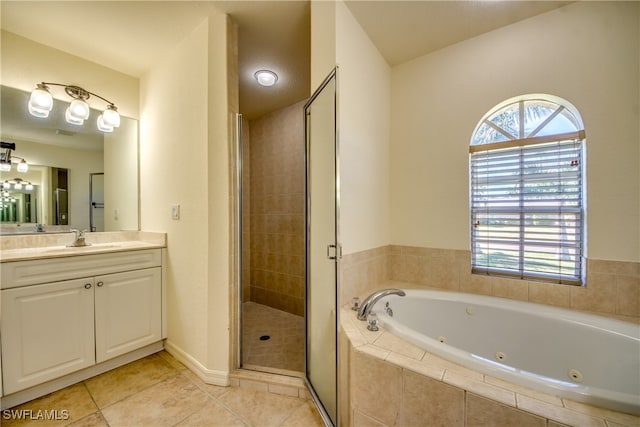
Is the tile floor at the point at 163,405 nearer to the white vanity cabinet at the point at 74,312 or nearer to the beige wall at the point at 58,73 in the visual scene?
the white vanity cabinet at the point at 74,312

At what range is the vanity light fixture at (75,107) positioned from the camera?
5.75 feet

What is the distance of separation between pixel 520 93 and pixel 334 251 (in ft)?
5.58

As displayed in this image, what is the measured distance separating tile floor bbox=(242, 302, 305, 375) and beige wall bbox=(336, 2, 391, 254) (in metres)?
0.97

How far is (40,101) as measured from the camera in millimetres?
1750

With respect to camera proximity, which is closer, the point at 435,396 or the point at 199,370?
the point at 435,396

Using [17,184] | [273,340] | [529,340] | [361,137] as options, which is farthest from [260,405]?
[17,184]

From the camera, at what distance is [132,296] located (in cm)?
180

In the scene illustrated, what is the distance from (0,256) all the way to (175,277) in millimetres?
922

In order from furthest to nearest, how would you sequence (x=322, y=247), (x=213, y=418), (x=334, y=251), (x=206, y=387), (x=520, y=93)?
(x=520, y=93) < (x=206, y=387) < (x=322, y=247) < (x=213, y=418) < (x=334, y=251)

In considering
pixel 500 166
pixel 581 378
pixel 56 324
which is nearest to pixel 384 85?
pixel 500 166

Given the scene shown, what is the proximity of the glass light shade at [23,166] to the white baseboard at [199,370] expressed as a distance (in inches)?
65.9

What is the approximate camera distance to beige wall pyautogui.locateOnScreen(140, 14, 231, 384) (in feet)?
5.20

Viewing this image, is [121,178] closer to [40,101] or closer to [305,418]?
[40,101]

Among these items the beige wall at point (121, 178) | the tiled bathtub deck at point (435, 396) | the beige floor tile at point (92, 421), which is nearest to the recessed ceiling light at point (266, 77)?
the beige wall at point (121, 178)
